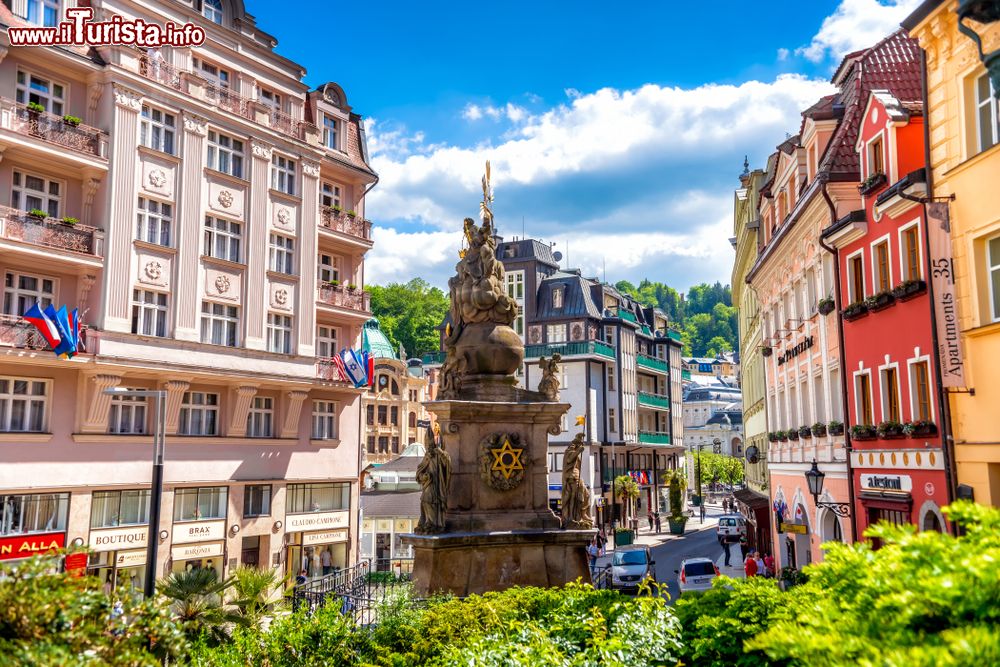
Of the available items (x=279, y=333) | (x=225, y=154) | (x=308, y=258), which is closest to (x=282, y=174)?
(x=225, y=154)

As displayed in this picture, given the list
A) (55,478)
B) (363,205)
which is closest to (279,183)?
(363,205)

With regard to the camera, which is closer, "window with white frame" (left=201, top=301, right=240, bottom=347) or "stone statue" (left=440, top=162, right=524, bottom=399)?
"stone statue" (left=440, top=162, right=524, bottom=399)

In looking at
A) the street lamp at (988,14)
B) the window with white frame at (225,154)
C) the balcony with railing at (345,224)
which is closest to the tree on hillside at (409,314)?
the balcony with railing at (345,224)

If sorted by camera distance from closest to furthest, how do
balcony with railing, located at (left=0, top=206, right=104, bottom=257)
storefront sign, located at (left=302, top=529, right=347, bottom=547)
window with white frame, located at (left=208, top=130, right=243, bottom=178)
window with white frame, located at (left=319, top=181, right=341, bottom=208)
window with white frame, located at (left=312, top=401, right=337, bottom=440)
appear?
balcony with railing, located at (left=0, top=206, right=104, bottom=257) → window with white frame, located at (left=208, top=130, right=243, bottom=178) → storefront sign, located at (left=302, top=529, right=347, bottom=547) → window with white frame, located at (left=312, top=401, right=337, bottom=440) → window with white frame, located at (left=319, top=181, right=341, bottom=208)

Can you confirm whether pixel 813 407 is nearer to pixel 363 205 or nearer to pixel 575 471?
pixel 575 471

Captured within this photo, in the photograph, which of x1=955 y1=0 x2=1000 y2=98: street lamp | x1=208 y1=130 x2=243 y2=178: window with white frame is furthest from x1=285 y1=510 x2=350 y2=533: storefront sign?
x1=955 y1=0 x2=1000 y2=98: street lamp

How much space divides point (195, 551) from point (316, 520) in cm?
608

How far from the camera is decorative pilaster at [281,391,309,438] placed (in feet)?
120

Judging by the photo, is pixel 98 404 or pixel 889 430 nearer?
pixel 889 430

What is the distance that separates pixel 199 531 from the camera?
107 feet

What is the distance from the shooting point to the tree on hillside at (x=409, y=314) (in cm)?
11306

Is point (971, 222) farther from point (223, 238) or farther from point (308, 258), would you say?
point (308, 258)

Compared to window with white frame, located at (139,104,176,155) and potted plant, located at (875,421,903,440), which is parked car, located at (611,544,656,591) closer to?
potted plant, located at (875,421,903,440)

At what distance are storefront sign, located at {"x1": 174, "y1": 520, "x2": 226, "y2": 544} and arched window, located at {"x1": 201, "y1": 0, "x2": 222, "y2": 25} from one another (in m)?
18.8
